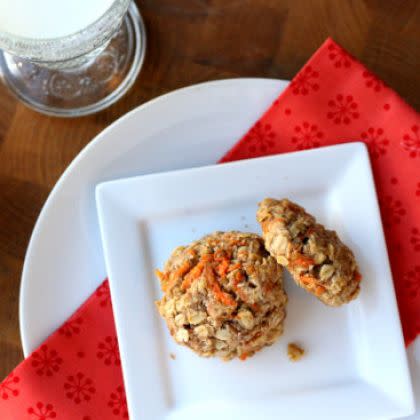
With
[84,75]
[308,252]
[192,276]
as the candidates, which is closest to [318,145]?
[308,252]

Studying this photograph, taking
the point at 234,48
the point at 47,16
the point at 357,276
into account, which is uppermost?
the point at 47,16

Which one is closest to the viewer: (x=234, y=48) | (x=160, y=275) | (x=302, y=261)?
(x=302, y=261)

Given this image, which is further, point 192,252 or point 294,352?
point 294,352

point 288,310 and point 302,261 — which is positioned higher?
point 302,261

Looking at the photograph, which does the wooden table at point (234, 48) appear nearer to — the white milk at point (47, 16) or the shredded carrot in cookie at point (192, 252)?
the white milk at point (47, 16)

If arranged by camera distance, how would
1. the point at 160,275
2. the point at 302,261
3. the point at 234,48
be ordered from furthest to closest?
the point at 234,48 → the point at 160,275 → the point at 302,261

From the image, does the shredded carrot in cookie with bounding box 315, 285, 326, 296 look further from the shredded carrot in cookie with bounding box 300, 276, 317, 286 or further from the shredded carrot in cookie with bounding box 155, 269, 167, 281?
the shredded carrot in cookie with bounding box 155, 269, 167, 281

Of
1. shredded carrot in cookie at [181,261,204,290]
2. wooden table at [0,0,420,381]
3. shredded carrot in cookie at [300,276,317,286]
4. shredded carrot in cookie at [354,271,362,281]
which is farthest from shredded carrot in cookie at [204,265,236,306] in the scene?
wooden table at [0,0,420,381]

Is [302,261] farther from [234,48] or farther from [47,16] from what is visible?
[47,16]

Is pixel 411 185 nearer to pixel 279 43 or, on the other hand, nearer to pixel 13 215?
pixel 279 43

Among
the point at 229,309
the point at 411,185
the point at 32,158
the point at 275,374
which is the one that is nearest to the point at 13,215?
the point at 32,158
